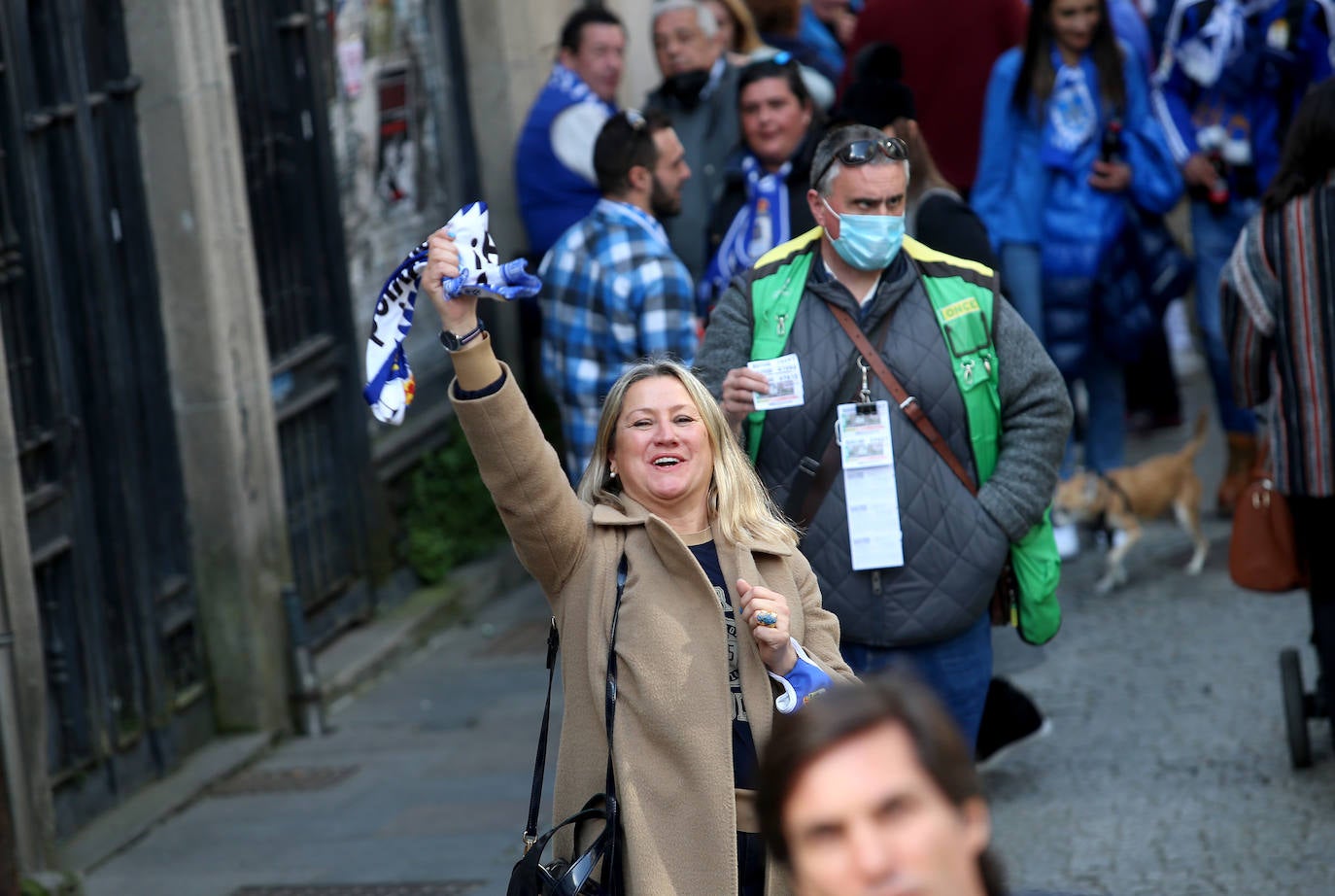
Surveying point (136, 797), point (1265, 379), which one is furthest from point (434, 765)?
point (1265, 379)

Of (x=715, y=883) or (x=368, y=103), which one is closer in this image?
(x=715, y=883)

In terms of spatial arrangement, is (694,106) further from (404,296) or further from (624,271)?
(404,296)

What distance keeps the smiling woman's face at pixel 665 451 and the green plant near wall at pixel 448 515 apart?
5115mm

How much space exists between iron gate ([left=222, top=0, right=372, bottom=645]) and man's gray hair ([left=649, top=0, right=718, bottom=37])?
1.43 m

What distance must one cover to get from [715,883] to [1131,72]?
19.2 feet

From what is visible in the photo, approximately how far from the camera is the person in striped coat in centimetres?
553

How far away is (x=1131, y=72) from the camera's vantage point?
855 cm

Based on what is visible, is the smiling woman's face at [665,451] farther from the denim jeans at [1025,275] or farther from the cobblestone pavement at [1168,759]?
the denim jeans at [1025,275]

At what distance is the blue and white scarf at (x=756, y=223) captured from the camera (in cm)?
661

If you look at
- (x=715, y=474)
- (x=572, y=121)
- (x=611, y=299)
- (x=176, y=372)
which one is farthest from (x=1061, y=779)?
(x=572, y=121)

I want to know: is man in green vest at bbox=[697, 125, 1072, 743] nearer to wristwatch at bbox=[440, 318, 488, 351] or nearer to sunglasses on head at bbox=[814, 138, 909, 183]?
sunglasses on head at bbox=[814, 138, 909, 183]

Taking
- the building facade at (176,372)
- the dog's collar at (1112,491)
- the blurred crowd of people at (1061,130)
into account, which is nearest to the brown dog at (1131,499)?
the dog's collar at (1112,491)

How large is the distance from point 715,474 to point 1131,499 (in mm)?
4894

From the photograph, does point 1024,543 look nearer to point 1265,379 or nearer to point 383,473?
point 1265,379
